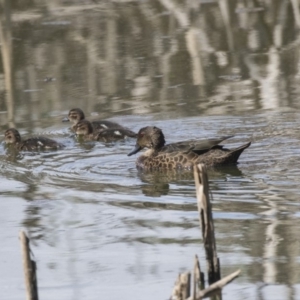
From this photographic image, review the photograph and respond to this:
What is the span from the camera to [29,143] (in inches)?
347

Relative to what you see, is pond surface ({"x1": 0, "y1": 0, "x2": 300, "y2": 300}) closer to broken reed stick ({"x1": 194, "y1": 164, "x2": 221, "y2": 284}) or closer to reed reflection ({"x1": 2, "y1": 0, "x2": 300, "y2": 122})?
reed reflection ({"x1": 2, "y1": 0, "x2": 300, "y2": 122})

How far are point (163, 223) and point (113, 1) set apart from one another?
392 inches

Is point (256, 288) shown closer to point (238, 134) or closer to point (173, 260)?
point (173, 260)

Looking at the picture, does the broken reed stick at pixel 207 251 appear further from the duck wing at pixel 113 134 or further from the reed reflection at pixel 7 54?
the reed reflection at pixel 7 54

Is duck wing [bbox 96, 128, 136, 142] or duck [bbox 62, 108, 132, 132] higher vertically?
duck [bbox 62, 108, 132, 132]

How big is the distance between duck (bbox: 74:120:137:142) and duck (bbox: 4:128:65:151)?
0.44 metres

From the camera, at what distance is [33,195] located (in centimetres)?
703

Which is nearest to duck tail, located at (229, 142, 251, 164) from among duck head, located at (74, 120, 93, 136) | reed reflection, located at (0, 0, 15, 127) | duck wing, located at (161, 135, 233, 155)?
duck wing, located at (161, 135, 233, 155)

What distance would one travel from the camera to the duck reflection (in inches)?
284

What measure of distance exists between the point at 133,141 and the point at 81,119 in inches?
25.5

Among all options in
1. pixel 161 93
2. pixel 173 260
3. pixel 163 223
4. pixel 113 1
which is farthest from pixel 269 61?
pixel 173 260

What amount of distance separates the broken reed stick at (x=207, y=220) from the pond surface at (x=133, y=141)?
21 centimetres

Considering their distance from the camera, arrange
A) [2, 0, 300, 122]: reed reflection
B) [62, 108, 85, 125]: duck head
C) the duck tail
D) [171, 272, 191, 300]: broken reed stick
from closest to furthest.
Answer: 1. [171, 272, 191, 300]: broken reed stick
2. the duck tail
3. [62, 108, 85, 125]: duck head
4. [2, 0, 300, 122]: reed reflection

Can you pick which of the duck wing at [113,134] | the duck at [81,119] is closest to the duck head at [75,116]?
the duck at [81,119]
